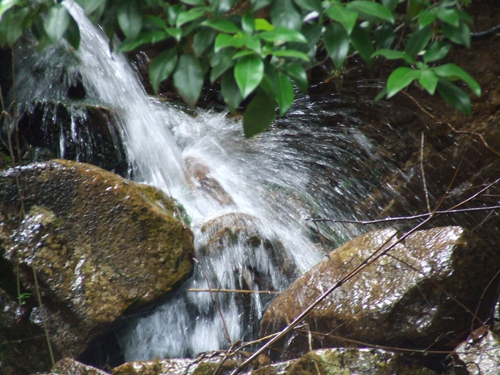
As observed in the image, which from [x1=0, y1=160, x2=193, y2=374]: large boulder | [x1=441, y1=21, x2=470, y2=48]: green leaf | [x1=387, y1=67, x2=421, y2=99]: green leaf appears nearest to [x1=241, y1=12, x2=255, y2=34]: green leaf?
[x1=387, y1=67, x2=421, y2=99]: green leaf

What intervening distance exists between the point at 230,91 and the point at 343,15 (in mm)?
320

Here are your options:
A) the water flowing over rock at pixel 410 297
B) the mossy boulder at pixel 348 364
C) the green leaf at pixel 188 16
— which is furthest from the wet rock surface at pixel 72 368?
the green leaf at pixel 188 16

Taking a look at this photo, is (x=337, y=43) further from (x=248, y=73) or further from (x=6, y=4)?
(x=6, y=4)

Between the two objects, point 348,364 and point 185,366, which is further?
point 185,366

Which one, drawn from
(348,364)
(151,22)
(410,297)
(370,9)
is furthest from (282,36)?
(410,297)

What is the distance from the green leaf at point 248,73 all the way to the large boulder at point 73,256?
2.15 m

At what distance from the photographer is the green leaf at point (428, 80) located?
1.20 meters

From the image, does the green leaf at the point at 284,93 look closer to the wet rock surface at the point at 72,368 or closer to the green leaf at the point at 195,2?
the green leaf at the point at 195,2

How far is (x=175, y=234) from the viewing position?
314 cm

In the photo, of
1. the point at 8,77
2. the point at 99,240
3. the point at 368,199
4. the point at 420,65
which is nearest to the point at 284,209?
the point at 368,199

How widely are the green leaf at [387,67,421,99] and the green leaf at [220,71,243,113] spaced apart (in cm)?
37

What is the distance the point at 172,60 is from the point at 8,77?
4.04 metres

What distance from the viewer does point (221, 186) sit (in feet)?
15.0

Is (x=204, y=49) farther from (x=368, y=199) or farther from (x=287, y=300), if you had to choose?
(x=368, y=199)
